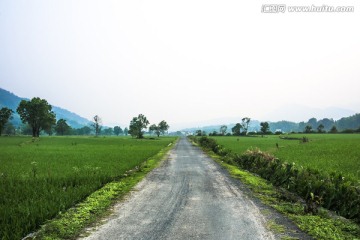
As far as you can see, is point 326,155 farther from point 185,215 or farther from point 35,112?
point 35,112

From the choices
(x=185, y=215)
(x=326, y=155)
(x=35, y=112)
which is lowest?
(x=185, y=215)

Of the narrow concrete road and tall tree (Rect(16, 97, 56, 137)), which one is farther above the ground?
tall tree (Rect(16, 97, 56, 137))

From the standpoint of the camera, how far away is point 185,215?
848cm

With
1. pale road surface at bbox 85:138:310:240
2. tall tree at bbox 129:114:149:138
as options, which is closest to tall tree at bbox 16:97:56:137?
tall tree at bbox 129:114:149:138

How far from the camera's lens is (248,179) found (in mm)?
15609

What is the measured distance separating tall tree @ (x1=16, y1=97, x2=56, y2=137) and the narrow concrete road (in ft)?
286

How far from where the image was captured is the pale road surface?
6.95m

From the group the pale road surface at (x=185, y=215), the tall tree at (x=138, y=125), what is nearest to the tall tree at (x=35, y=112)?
the tall tree at (x=138, y=125)

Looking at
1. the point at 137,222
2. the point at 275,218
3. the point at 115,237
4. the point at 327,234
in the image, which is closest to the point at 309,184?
the point at 275,218

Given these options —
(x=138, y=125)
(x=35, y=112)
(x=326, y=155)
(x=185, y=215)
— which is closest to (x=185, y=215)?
(x=185, y=215)

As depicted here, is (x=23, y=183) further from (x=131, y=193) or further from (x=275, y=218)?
(x=275, y=218)

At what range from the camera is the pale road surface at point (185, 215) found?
274 inches

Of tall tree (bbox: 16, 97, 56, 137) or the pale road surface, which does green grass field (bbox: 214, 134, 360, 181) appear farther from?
tall tree (bbox: 16, 97, 56, 137)

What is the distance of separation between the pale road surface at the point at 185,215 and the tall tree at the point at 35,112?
87146 millimetres
